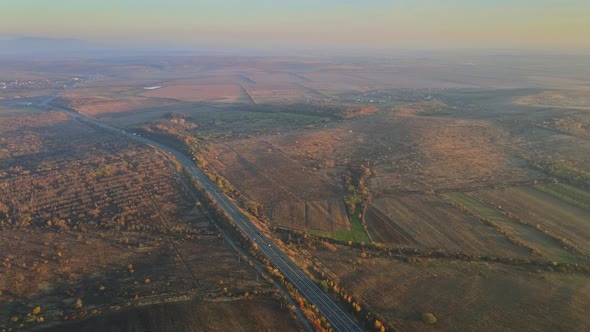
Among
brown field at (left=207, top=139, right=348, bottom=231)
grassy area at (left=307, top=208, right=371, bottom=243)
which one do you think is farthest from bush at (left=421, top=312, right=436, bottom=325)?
brown field at (left=207, top=139, right=348, bottom=231)

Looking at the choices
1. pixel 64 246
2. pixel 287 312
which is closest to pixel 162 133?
pixel 64 246

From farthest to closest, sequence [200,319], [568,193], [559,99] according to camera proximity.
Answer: [559,99] < [568,193] < [200,319]

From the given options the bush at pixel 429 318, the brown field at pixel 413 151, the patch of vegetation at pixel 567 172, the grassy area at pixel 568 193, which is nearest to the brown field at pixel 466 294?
the bush at pixel 429 318

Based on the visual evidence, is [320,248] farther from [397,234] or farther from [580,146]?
[580,146]

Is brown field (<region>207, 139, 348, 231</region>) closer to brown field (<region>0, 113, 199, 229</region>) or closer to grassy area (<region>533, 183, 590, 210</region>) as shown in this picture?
brown field (<region>0, 113, 199, 229</region>)

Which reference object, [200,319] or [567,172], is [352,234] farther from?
[567,172]

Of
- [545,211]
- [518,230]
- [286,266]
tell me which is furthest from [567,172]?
[286,266]
